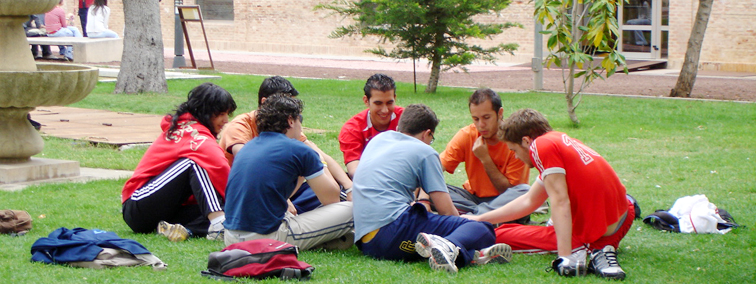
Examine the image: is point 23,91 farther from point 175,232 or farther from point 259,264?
point 259,264

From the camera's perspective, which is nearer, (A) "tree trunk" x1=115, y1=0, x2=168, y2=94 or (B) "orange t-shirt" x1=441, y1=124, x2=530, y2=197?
(B) "orange t-shirt" x1=441, y1=124, x2=530, y2=197

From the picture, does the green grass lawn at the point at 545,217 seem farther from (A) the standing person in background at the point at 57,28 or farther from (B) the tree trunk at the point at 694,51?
(A) the standing person in background at the point at 57,28

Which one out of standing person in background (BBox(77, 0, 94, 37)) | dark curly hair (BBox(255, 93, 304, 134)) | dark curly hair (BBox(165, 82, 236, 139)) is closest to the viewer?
dark curly hair (BBox(255, 93, 304, 134))

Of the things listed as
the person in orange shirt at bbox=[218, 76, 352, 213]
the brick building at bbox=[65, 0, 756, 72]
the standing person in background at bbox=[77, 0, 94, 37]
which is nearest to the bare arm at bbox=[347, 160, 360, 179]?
the person in orange shirt at bbox=[218, 76, 352, 213]

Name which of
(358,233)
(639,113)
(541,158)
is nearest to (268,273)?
(358,233)

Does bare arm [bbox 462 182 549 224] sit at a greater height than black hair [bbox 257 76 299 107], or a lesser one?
lesser

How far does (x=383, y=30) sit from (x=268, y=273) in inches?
450

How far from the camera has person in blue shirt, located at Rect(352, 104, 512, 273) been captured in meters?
4.62

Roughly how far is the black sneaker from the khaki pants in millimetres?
1418

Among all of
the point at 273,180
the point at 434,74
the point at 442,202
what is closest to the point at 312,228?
the point at 273,180

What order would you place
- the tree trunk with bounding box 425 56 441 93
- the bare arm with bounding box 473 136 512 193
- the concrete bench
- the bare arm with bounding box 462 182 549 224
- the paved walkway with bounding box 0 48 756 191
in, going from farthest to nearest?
the concrete bench < the paved walkway with bounding box 0 48 756 191 < the tree trunk with bounding box 425 56 441 93 < the bare arm with bounding box 473 136 512 193 < the bare arm with bounding box 462 182 549 224

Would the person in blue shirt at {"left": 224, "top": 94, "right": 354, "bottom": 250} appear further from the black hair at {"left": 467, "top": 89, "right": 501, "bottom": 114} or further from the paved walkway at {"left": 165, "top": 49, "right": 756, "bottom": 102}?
the paved walkway at {"left": 165, "top": 49, "right": 756, "bottom": 102}

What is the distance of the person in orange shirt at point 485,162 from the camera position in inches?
224

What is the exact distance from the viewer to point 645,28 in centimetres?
2472
